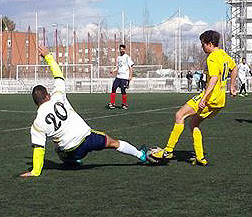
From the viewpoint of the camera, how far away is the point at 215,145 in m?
10.3

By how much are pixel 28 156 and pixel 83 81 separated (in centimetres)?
3625

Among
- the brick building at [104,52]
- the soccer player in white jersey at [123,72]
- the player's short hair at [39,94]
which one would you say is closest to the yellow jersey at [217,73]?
the player's short hair at [39,94]

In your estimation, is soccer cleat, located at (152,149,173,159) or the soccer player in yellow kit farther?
soccer cleat, located at (152,149,173,159)

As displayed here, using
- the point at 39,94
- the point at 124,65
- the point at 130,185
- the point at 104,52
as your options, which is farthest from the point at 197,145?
the point at 104,52

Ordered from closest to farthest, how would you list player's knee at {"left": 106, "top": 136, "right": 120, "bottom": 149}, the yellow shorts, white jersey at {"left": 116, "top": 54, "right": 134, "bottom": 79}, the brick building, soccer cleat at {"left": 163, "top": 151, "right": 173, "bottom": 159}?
player's knee at {"left": 106, "top": 136, "right": 120, "bottom": 149} < the yellow shorts < soccer cleat at {"left": 163, "top": 151, "right": 173, "bottom": 159} < white jersey at {"left": 116, "top": 54, "right": 134, "bottom": 79} < the brick building

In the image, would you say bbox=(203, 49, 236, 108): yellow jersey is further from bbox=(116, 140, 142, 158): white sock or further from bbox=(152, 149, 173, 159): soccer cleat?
bbox=(116, 140, 142, 158): white sock

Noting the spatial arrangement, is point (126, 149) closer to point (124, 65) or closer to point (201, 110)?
point (201, 110)

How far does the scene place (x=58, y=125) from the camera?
726cm

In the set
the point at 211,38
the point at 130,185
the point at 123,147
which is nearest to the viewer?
the point at 130,185

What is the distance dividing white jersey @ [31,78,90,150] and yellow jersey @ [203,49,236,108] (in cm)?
175

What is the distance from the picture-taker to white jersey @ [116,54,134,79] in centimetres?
2022

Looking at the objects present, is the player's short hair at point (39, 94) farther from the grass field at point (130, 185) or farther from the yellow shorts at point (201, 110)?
the yellow shorts at point (201, 110)

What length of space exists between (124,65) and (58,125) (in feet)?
43.0

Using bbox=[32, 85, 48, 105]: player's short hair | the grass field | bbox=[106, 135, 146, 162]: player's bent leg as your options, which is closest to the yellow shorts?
the grass field
